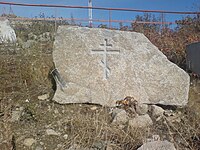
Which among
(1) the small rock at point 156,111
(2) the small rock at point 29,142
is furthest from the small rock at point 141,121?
(2) the small rock at point 29,142

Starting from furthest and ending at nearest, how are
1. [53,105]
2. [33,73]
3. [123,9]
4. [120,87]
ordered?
1. [123,9]
2. [33,73]
3. [120,87]
4. [53,105]

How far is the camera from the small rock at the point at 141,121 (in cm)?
345

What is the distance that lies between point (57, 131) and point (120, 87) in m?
1.15

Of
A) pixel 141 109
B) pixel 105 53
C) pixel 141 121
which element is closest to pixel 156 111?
pixel 141 109

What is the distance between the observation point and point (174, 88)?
429 centimetres

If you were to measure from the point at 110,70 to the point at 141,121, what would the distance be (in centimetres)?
92

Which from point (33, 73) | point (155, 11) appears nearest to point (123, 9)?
point (155, 11)

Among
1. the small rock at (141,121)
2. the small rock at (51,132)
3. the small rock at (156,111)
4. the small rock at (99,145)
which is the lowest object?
the small rock at (99,145)

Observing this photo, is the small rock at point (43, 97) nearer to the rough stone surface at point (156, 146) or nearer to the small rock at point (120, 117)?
the small rock at point (120, 117)

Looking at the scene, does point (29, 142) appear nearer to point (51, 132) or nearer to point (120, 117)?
point (51, 132)

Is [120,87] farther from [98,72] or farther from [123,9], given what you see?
[123,9]

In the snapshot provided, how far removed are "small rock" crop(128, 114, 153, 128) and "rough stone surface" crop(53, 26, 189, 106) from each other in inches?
21.4

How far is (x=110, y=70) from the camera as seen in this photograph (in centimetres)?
416

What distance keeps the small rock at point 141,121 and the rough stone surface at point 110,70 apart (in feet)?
1.79
